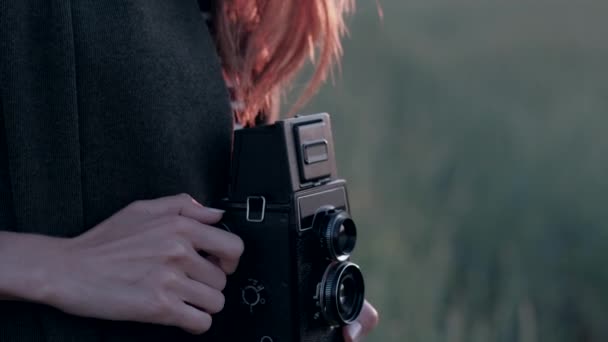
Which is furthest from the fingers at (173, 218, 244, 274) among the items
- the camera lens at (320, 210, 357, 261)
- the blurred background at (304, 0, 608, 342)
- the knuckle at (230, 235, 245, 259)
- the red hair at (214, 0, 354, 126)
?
the blurred background at (304, 0, 608, 342)

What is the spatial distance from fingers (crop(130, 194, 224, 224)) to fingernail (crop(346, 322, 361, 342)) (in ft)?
0.88

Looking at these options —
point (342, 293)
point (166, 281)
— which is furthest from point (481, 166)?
point (166, 281)

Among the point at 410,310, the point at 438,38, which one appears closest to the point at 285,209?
the point at 410,310

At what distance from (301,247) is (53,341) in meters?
0.30

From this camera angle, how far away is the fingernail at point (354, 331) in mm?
1139

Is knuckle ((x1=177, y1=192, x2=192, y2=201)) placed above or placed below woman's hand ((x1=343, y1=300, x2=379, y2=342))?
above

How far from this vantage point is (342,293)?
1.11 m

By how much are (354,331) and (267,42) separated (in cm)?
41

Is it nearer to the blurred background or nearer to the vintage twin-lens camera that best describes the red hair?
the vintage twin-lens camera

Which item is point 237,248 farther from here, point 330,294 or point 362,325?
point 362,325

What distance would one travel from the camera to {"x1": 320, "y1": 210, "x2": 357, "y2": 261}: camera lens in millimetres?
1058

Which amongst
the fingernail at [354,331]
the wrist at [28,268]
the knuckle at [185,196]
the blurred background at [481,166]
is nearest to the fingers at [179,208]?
the knuckle at [185,196]

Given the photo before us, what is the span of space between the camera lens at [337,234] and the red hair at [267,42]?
0.25m

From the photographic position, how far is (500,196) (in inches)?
107
